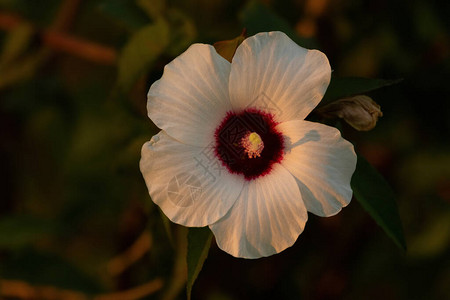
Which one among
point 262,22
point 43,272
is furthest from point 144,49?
point 43,272

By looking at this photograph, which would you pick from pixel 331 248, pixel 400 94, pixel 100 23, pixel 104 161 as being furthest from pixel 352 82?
pixel 100 23

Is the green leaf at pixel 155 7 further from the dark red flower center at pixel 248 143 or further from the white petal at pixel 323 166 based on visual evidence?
the white petal at pixel 323 166

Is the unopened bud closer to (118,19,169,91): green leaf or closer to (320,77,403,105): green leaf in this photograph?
(320,77,403,105): green leaf

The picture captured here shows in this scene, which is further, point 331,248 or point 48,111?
point 48,111

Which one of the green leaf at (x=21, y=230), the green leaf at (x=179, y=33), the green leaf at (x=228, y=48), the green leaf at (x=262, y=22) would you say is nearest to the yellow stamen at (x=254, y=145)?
the green leaf at (x=228, y=48)

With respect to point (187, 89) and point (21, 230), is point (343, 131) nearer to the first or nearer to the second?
point (187, 89)

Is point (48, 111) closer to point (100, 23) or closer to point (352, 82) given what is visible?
point (100, 23)
